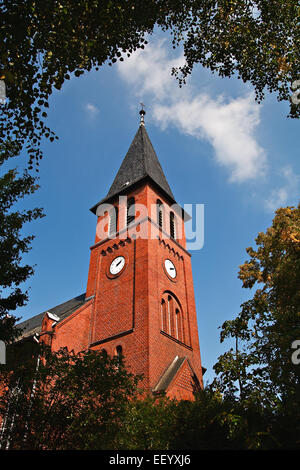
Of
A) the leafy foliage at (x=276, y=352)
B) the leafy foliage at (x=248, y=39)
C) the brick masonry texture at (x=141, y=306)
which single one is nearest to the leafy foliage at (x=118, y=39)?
the leafy foliage at (x=248, y=39)

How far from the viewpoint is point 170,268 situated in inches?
773

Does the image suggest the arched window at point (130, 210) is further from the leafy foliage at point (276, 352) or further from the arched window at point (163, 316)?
the leafy foliage at point (276, 352)

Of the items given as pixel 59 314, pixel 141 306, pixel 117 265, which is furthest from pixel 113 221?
pixel 141 306

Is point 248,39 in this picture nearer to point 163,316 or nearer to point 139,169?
point 163,316

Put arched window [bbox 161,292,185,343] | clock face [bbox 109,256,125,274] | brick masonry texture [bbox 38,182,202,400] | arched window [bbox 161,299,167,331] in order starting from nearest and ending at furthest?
brick masonry texture [bbox 38,182,202,400], arched window [bbox 161,299,167,331], arched window [bbox 161,292,185,343], clock face [bbox 109,256,125,274]

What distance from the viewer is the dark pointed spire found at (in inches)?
907

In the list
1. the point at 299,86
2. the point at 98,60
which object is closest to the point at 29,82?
the point at 98,60

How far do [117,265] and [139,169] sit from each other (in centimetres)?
844

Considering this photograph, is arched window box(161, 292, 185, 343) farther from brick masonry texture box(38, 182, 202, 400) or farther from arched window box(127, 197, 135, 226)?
arched window box(127, 197, 135, 226)

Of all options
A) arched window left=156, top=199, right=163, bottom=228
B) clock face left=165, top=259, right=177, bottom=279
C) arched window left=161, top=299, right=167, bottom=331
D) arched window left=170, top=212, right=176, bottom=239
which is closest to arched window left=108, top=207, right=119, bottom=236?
arched window left=156, top=199, right=163, bottom=228

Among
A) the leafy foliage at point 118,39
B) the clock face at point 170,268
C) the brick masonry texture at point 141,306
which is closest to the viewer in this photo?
the leafy foliage at point 118,39

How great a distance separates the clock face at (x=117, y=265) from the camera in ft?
61.9

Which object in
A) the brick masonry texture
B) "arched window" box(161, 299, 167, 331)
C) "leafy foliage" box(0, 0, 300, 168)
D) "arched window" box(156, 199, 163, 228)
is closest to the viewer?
"leafy foliage" box(0, 0, 300, 168)

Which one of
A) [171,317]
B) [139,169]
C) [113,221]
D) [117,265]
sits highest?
[139,169]
